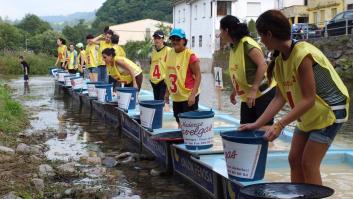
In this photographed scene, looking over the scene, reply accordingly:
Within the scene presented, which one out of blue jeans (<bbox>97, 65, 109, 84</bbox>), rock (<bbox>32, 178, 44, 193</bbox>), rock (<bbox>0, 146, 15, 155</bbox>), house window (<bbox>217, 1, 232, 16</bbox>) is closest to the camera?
rock (<bbox>32, 178, 44, 193</bbox>)

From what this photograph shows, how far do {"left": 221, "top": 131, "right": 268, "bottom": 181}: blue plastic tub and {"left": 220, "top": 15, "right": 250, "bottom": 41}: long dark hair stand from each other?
1.49 meters

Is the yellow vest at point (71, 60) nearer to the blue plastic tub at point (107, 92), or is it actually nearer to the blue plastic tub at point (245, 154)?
the blue plastic tub at point (107, 92)

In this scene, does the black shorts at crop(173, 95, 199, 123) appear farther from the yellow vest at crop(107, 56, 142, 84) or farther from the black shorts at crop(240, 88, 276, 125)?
the yellow vest at crop(107, 56, 142, 84)

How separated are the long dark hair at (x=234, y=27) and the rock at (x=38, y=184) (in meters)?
3.04

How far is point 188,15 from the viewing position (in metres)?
54.1

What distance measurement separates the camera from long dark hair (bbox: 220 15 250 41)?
5957 millimetres

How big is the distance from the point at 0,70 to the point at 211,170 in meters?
36.0

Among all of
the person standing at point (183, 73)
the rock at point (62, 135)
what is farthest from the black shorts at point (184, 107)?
the rock at point (62, 135)

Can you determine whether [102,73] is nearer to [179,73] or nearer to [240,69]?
[179,73]

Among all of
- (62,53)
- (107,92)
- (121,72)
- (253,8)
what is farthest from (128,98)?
(253,8)

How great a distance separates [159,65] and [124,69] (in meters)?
1.43

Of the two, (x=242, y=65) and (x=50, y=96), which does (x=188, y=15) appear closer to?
(x=50, y=96)

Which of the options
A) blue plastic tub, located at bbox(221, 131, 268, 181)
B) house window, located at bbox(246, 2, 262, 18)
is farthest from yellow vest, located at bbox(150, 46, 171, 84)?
house window, located at bbox(246, 2, 262, 18)

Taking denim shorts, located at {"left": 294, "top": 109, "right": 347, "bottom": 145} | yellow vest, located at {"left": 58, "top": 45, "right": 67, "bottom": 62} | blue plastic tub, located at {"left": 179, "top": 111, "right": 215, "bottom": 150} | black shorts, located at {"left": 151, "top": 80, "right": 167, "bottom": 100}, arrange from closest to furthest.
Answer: denim shorts, located at {"left": 294, "top": 109, "right": 347, "bottom": 145} → blue plastic tub, located at {"left": 179, "top": 111, "right": 215, "bottom": 150} → black shorts, located at {"left": 151, "top": 80, "right": 167, "bottom": 100} → yellow vest, located at {"left": 58, "top": 45, "right": 67, "bottom": 62}
